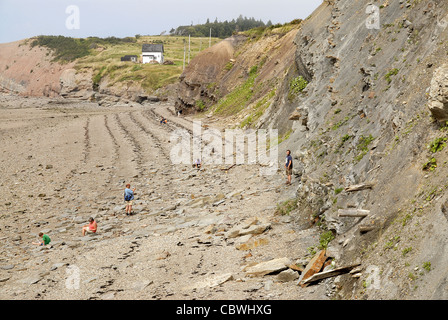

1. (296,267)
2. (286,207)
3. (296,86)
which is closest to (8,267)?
(286,207)

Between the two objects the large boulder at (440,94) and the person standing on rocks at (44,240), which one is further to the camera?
the person standing on rocks at (44,240)

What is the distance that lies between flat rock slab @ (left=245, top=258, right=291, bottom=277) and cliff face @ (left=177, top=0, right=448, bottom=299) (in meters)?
1.46

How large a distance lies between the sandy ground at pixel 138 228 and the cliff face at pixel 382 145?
1600mm

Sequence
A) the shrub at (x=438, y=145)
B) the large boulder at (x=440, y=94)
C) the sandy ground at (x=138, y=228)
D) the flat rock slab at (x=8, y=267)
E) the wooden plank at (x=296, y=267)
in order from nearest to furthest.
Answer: the large boulder at (x=440, y=94)
the shrub at (x=438, y=145)
the wooden plank at (x=296, y=267)
the sandy ground at (x=138, y=228)
the flat rock slab at (x=8, y=267)

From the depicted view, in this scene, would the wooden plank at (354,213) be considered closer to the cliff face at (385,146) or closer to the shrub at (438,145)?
the cliff face at (385,146)

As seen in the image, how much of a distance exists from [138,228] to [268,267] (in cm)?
962

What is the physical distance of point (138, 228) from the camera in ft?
69.8

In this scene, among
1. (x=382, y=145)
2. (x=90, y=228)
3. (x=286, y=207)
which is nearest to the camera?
(x=382, y=145)

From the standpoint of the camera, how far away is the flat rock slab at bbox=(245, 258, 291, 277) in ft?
42.4

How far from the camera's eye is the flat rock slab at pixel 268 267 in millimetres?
12934

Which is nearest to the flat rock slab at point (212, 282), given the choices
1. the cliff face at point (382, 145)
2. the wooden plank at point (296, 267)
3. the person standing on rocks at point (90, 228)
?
the wooden plank at point (296, 267)

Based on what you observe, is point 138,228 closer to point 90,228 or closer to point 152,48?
point 90,228

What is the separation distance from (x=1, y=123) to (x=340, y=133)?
180ft
